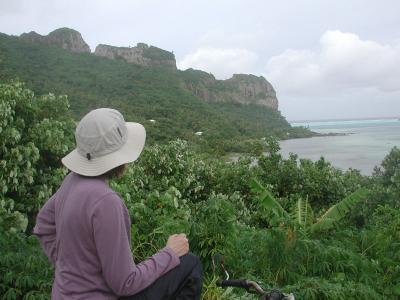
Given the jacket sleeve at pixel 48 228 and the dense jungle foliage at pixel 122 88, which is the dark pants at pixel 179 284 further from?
the dense jungle foliage at pixel 122 88

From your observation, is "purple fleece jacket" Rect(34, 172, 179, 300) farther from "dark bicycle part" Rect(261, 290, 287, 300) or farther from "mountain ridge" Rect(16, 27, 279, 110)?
"mountain ridge" Rect(16, 27, 279, 110)

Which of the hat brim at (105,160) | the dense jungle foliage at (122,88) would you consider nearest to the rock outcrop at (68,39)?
the dense jungle foliage at (122,88)

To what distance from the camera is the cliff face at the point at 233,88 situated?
323 ft

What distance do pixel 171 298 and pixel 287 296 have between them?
59 cm

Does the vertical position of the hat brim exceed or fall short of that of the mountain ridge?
it falls short

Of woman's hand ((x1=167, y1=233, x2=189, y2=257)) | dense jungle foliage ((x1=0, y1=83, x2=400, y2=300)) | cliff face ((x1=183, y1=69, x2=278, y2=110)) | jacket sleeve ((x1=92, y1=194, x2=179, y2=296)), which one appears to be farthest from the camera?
cliff face ((x1=183, y1=69, x2=278, y2=110))

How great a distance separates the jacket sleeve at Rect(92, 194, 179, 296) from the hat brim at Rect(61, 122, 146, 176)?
183mm

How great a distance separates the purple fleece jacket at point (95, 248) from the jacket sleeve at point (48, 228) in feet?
0.67

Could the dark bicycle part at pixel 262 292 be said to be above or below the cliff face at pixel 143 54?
below

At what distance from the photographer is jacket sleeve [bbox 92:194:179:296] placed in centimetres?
197

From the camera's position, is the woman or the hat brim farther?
the hat brim

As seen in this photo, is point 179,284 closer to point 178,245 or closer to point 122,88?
point 178,245

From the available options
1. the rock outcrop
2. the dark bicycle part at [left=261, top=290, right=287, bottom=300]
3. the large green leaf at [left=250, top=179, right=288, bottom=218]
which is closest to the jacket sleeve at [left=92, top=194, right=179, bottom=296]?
the dark bicycle part at [left=261, top=290, right=287, bottom=300]

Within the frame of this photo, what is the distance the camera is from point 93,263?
207 centimetres
